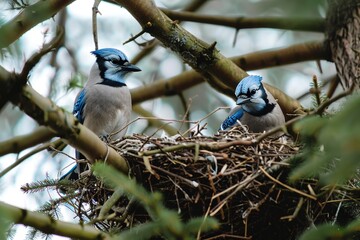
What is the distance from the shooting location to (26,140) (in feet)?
18.0

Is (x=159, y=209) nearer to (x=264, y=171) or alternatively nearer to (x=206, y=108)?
(x=264, y=171)

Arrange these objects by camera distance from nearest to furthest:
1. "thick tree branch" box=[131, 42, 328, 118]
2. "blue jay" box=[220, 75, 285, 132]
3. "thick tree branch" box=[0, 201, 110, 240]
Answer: "thick tree branch" box=[0, 201, 110, 240], "blue jay" box=[220, 75, 285, 132], "thick tree branch" box=[131, 42, 328, 118]

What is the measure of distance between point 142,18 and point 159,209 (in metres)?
2.49

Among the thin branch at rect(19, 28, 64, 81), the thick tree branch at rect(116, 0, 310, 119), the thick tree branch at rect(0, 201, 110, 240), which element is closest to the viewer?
→ the thin branch at rect(19, 28, 64, 81)

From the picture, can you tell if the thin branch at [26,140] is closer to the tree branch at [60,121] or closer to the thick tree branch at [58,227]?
the tree branch at [60,121]

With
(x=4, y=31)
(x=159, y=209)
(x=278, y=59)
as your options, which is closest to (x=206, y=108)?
(x=278, y=59)

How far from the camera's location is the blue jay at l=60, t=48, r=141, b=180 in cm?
523

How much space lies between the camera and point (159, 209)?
250cm

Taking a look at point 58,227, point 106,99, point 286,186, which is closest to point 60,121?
point 58,227

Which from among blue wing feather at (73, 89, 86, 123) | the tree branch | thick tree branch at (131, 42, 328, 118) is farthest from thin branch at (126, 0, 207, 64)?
the tree branch

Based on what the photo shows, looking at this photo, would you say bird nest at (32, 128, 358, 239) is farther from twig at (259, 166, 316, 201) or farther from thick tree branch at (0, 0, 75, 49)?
thick tree branch at (0, 0, 75, 49)

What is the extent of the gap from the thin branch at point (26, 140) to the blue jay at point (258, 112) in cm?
141

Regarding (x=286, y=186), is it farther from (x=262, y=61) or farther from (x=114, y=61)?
(x=114, y=61)

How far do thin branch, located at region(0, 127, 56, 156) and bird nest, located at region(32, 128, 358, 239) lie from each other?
4.50 feet
